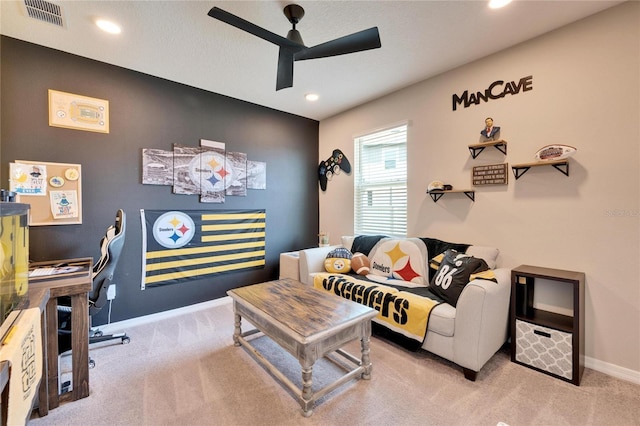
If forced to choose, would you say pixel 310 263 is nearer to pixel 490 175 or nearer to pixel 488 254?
pixel 488 254

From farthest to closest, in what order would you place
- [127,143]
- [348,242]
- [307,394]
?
[348,242], [127,143], [307,394]

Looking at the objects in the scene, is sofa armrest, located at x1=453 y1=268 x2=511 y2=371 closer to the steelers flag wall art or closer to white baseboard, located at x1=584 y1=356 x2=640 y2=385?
white baseboard, located at x1=584 y1=356 x2=640 y2=385

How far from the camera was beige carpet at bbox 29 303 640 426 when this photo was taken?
161 centimetres

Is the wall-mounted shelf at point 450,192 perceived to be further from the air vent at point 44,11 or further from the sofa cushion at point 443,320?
the air vent at point 44,11

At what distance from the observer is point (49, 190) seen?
2480mm

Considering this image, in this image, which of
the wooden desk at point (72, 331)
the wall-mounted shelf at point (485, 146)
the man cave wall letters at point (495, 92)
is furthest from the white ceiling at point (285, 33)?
the wooden desk at point (72, 331)

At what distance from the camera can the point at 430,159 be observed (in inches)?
123

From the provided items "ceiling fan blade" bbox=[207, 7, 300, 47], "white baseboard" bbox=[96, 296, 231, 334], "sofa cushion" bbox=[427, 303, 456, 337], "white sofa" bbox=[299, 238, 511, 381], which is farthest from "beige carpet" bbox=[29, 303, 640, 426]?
"ceiling fan blade" bbox=[207, 7, 300, 47]

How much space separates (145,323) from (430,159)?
3636 mm

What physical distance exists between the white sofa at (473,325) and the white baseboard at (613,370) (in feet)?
1.97

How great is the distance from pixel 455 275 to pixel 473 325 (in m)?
0.45

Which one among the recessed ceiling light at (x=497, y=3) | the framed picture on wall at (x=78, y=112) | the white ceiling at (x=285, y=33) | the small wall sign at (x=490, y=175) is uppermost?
the white ceiling at (x=285, y=33)

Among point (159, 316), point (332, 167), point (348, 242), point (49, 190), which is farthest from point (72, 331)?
point (332, 167)

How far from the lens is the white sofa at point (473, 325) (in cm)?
192
